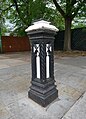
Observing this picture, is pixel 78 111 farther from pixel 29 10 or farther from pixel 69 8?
pixel 29 10

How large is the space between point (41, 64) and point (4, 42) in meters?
11.5

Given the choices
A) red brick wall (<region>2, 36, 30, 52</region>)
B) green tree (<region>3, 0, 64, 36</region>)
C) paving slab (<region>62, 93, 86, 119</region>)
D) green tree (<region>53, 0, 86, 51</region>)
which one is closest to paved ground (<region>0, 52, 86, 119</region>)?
paving slab (<region>62, 93, 86, 119</region>)

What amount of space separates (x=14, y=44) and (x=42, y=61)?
12.0 m

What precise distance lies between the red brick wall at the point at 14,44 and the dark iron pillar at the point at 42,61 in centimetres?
1099

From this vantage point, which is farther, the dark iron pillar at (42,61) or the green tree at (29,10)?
the green tree at (29,10)

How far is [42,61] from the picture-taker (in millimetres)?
2180

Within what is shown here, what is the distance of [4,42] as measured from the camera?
42.3 ft

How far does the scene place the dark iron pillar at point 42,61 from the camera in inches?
82.6

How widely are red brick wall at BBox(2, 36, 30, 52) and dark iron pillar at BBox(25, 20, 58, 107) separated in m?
11.0

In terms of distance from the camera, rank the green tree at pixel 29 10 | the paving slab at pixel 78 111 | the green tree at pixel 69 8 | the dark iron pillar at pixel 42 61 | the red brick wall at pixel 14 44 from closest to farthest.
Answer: the paving slab at pixel 78 111, the dark iron pillar at pixel 42 61, the green tree at pixel 69 8, the green tree at pixel 29 10, the red brick wall at pixel 14 44

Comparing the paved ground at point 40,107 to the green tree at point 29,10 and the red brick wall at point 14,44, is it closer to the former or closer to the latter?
the green tree at point 29,10

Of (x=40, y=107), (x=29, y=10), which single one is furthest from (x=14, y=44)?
(x=40, y=107)

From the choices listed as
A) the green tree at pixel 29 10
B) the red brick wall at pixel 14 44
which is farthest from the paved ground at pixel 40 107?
the red brick wall at pixel 14 44

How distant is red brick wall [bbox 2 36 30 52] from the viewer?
13.0 meters
